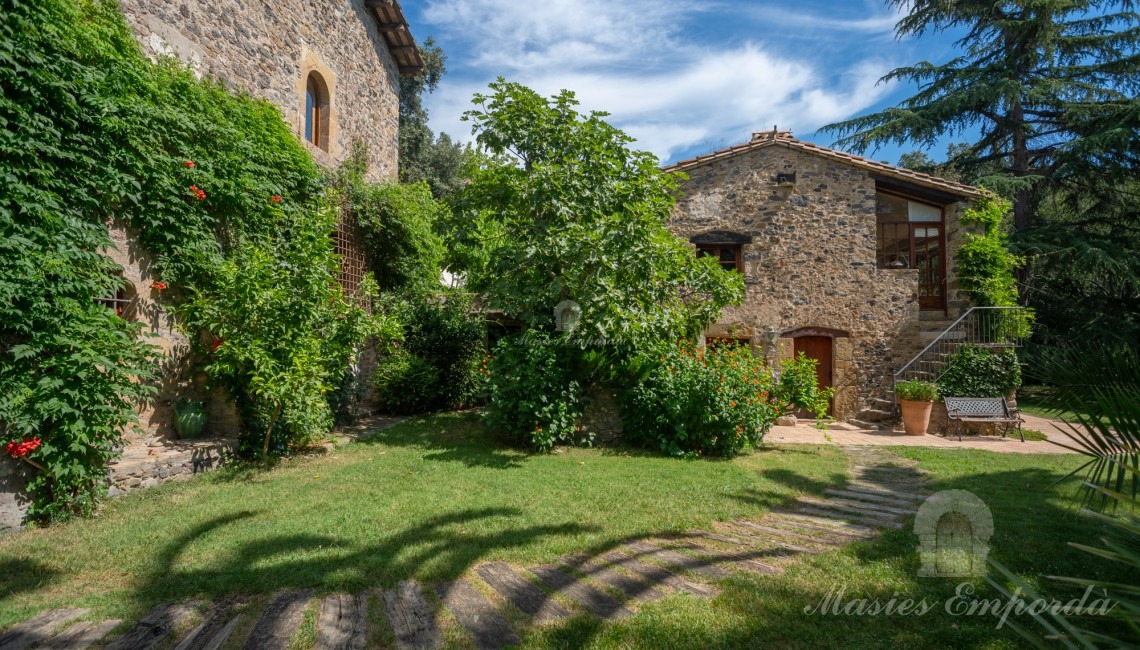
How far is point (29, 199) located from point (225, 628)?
421 centimetres

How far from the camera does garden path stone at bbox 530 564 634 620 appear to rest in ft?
10.5

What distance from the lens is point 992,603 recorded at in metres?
3.24

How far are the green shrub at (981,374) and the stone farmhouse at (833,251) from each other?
0.96 meters

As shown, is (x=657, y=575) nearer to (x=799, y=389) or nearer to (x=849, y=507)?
(x=849, y=507)

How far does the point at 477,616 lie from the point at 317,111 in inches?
397

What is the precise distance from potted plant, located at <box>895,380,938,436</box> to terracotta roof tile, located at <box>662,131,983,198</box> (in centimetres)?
453

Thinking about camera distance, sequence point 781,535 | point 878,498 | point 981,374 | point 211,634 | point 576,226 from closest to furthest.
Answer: point 211,634, point 781,535, point 878,498, point 576,226, point 981,374

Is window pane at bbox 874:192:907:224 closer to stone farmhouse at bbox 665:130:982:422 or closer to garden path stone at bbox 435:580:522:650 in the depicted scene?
stone farmhouse at bbox 665:130:982:422

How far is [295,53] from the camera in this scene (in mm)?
9516

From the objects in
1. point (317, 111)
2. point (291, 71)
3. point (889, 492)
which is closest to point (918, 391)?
point (889, 492)

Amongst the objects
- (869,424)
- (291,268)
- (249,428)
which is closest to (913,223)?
(869,424)

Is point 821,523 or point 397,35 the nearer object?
point 821,523

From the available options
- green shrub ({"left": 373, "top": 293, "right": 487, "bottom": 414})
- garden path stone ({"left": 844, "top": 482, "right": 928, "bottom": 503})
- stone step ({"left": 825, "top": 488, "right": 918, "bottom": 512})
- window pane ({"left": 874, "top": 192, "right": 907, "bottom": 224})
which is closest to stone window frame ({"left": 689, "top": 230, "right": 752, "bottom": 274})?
window pane ({"left": 874, "top": 192, "right": 907, "bottom": 224})

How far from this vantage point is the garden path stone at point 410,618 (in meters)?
2.91
